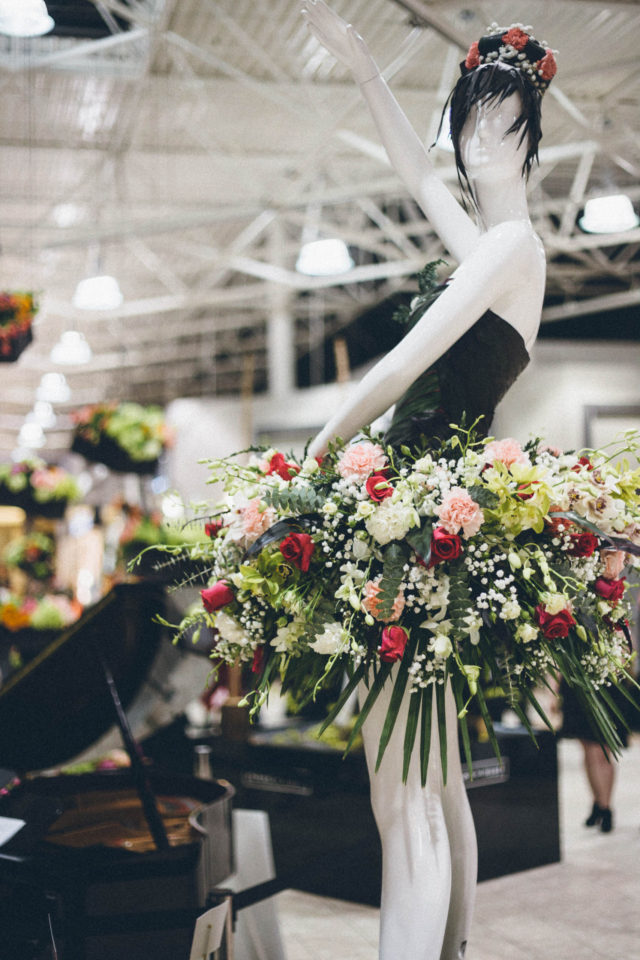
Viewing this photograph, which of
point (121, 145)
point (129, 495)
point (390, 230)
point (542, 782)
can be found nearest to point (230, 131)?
point (121, 145)

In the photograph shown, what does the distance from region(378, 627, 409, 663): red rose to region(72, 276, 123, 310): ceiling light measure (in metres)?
8.97

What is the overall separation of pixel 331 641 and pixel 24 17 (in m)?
6.10

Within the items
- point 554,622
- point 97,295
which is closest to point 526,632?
point 554,622

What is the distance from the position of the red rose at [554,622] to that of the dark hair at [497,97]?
Result: 1.08m

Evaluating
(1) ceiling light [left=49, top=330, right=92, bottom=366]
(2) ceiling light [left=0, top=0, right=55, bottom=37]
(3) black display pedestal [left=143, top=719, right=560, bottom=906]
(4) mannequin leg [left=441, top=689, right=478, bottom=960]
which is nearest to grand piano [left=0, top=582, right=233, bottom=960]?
(4) mannequin leg [left=441, top=689, right=478, bottom=960]

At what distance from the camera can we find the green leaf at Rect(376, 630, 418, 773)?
6.20 ft

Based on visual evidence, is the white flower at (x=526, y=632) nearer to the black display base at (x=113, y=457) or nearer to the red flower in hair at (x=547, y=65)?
the red flower in hair at (x=547, y=65)

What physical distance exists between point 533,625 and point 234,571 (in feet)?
2.16

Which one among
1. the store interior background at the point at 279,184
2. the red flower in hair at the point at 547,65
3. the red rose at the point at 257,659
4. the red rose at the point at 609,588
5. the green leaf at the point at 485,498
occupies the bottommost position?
the red rose at the point at 257,659

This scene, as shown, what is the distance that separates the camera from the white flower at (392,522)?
1.88 meters

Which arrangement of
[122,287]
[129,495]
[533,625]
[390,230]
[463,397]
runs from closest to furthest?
[533,625]
[463,397]
[129,495]
[390,230]
[122,287]

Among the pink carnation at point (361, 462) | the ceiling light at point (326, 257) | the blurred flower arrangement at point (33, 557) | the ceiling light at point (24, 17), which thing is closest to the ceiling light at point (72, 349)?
the blurred flower arrangement at point (33, 557)

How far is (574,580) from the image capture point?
1.95 metres

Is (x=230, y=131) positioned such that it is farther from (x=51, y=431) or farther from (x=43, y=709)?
(x=51, y=431)
